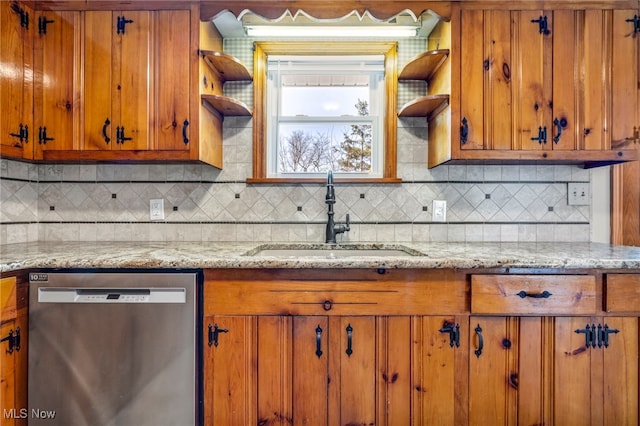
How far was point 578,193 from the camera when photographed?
195cm

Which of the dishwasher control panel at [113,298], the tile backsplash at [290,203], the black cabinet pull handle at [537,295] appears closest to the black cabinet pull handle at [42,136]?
the tile backsplash at [290,203]

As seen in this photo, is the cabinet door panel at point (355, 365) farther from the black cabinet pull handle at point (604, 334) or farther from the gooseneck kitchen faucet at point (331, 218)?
the black cabinet pull handle at point (604, 334)

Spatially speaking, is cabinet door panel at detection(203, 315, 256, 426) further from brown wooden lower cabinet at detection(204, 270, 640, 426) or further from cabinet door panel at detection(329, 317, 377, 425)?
cabinet door panel at detection(329, 317, 377, 425)

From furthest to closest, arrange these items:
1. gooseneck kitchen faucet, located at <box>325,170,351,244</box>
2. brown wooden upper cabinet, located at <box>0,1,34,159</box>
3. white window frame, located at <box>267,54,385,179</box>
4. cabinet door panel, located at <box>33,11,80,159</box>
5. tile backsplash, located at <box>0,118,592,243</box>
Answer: white window frame, located at <box>267,54,385,179</box>, tile backsplash, located at <box>0,118,592,243</box>, gooseneck kitchen faucet, located at <box>325,170,351,244</box>, cabinet door panel, located at <box>33,11,80,159</box>, brown wooden upper cabinet, located at <box>0,1,34,159</box>

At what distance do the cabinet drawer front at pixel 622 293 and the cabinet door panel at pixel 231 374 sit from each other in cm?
144

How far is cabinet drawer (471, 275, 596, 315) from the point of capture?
4.30 ft

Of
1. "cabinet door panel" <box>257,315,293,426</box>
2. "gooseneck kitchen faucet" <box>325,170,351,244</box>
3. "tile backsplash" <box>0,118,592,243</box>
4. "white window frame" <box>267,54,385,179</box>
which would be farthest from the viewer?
"white window frame" <box>267,54,385,179</box>

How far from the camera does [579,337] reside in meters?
1.32

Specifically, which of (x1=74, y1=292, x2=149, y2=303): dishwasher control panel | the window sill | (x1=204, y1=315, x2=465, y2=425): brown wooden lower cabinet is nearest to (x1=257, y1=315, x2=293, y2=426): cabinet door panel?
(x1=204, y1=315, x2=465, y2=425): brown wooden lower cabinet

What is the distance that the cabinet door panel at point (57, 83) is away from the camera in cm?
164

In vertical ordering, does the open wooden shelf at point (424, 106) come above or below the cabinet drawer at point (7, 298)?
above

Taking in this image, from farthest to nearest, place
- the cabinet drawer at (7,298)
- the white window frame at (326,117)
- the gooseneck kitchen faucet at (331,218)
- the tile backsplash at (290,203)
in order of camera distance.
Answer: the white window frame at (326,117) < the tile backsplash at (290,203) < the gooseneck kitchen faucet at (331,218) < the cabinet drawer at (7,298)

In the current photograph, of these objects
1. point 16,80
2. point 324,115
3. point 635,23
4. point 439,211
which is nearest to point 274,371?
point 439,211

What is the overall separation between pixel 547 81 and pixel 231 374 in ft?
6.62
